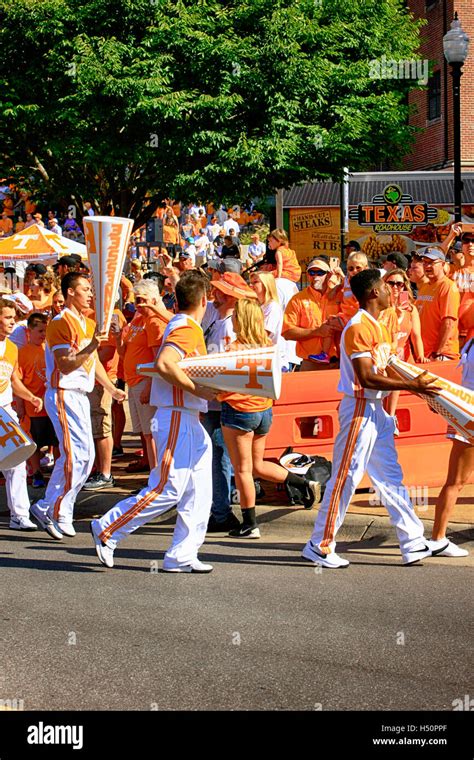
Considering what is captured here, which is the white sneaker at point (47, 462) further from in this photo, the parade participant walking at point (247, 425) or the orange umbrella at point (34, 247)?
the orange umbrella at point (34, 247)

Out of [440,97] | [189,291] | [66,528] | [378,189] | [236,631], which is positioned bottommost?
[66,528]

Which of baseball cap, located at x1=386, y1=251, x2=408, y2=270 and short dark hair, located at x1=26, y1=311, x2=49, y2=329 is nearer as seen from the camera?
baseball cap, located at x1=386, y1=251, x2=408, y2=270

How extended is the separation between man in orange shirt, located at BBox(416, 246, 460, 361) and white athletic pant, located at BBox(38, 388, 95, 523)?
3397 millimetres

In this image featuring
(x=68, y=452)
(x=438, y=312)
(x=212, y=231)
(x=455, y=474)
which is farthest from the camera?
(x=212, y=231)

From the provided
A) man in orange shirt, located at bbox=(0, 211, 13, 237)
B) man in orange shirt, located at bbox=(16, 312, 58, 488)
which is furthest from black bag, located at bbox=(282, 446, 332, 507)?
man in orange shirt, located at bbox=(0, 211, 13, 237)

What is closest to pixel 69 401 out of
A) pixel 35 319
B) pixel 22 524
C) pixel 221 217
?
pixel 22 524

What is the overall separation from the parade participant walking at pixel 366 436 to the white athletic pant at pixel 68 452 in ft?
6.96

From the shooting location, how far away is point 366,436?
7707 mm

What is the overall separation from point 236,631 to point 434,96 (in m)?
33.7

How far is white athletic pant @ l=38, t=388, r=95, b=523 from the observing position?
29.7 ft

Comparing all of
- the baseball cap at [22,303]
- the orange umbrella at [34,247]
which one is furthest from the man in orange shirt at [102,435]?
the orange umbrella at [34,247]

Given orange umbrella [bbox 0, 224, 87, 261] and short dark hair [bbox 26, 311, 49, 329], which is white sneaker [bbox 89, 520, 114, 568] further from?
orange umbrella [bbox 0, 224, 87, 261]

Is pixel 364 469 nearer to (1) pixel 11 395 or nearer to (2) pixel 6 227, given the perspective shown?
Answer: (1) pixel 11 395

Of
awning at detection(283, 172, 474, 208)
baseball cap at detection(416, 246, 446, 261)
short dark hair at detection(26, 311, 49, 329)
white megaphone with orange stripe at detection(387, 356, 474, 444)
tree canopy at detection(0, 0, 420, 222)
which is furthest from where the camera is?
awning at detection(283, 172, 474, 208)
